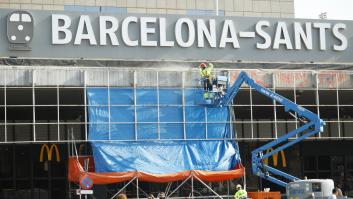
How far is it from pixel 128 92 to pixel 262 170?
22.2 feet

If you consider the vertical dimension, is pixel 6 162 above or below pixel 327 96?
below

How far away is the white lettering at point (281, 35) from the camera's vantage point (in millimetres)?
37062

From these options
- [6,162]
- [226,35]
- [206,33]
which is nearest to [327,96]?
[226,35]

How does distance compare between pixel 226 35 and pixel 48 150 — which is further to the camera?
pixel 48 150

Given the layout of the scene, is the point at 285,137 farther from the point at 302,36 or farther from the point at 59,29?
the point at 59,29

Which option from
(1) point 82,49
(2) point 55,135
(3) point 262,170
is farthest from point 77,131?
(3) point 262,170

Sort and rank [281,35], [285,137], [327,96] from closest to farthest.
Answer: [285,137] → [281,35] → [327,96]

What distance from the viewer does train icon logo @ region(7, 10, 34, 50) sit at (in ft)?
111

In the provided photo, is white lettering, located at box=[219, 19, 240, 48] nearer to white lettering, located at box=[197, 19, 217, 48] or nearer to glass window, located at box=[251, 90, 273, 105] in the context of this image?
white lettering, located at box=[197, 19, 217, 48]

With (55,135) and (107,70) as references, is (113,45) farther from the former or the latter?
(55,135)

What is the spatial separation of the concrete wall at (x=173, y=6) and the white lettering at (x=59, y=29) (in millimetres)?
19583

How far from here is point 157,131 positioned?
34062 millimetres

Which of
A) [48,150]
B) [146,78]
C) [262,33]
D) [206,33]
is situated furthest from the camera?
[48,150]

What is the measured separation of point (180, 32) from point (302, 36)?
6117mm
